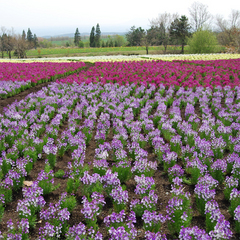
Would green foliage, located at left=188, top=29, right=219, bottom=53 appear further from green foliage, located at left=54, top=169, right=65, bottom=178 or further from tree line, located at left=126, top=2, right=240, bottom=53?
green foliage, located at left=54, top=169, right=65, bottom=178

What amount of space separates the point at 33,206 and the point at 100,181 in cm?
125

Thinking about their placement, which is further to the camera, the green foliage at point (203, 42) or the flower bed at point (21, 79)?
the green foliage at point (203, 42)

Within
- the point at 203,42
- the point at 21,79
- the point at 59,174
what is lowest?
the point at 59,174

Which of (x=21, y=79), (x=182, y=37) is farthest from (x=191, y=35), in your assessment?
(x=21, y=79)

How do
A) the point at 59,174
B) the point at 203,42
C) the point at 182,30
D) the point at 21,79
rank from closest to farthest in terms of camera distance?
the point at 59,174, the point at 21,79, the point at 203,42, the point at 182,30

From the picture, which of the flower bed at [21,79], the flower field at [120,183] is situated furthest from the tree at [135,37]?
the flower field at [120,183]

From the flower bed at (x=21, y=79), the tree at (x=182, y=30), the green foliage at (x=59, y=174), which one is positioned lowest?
the green foliage at (x=59, y=174)

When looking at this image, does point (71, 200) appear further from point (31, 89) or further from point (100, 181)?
point (31, 89)

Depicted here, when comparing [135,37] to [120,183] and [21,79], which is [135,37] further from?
[120,183]

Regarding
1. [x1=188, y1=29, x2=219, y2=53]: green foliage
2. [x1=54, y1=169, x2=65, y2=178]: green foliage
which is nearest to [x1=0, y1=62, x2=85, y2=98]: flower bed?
[x1=54, y1=169, x2=65, y2=178]: green foliage

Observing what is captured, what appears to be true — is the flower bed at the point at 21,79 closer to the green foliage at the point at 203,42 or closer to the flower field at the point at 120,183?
the flower field at the point at 120,183

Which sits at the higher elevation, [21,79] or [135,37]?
[135,37]

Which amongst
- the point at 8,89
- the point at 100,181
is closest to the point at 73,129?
the point at 100,181

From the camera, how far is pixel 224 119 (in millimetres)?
7562
